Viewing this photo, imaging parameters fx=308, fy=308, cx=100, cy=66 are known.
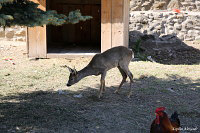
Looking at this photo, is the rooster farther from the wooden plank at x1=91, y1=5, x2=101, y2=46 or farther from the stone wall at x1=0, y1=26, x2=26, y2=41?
the wooden plank at x1=91, y1=5, x2=101, y2=46

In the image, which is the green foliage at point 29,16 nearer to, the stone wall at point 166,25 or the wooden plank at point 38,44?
the wooden plank at point 38,44

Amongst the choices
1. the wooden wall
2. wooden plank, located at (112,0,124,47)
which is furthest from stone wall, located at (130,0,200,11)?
wooden plank, located at (112,0,124,47)

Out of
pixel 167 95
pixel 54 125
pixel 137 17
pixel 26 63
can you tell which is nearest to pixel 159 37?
pixel 137 17

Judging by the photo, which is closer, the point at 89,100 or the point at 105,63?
the point at 89,100

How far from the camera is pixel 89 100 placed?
25.1 ft

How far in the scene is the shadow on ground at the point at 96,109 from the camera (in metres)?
5.89

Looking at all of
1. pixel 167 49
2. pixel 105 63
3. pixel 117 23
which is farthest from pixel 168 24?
pixel 105 63

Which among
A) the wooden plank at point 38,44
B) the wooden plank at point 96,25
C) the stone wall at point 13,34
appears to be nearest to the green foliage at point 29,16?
the wooden plank at point 38,44

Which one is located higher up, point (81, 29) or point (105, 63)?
point (81, 29)

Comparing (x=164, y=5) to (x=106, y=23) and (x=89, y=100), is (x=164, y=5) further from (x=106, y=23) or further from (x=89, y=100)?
(x=89, y=100)

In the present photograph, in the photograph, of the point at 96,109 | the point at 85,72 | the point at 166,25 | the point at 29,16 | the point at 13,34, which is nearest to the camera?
the point at 29,16

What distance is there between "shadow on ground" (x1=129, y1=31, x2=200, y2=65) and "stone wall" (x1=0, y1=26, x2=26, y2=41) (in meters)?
5.72

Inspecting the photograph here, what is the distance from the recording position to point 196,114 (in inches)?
265

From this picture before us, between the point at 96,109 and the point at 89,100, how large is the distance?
2.43 ft
